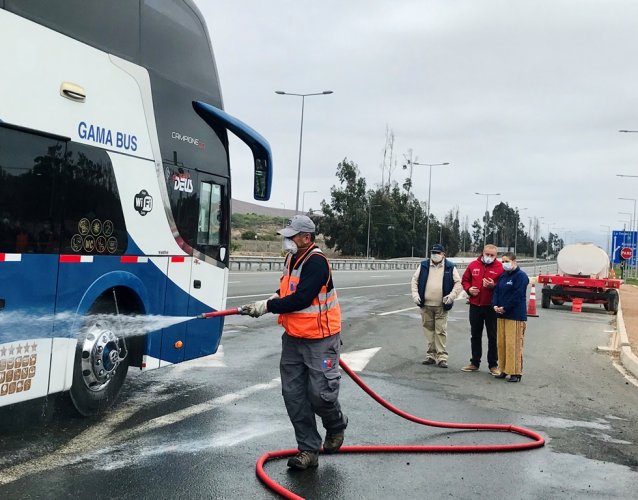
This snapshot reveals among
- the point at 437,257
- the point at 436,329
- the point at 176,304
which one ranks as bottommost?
the point at 436,329

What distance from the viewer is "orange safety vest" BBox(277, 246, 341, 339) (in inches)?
197

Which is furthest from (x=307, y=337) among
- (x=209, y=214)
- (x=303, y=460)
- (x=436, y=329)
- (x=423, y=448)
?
(x=436, y=329)

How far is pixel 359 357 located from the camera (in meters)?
10.5

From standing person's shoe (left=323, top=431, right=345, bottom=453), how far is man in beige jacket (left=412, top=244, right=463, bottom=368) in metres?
5.02

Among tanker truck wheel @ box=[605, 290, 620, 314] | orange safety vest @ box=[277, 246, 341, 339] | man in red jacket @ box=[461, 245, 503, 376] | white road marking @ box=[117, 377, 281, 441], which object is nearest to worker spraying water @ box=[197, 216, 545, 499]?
orange safety vest @ box=[277, 246, 341, 339]

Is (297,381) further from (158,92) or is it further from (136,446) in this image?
(158,92)

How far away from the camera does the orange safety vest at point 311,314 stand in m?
5.01

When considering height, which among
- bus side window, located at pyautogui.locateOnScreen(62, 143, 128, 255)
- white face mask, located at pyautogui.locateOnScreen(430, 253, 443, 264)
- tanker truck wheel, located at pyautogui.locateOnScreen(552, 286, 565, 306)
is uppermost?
bus side window, located at pyautogui.locateOnScreen(62, 143, 128, 255)

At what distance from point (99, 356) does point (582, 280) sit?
20.7 m

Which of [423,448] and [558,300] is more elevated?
[558,300]


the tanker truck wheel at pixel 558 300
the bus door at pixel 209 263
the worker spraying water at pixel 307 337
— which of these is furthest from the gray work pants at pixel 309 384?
the tanker truck wheel at pixel 558 300

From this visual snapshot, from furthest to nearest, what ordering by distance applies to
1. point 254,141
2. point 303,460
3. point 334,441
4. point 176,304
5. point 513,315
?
1. point 513,315
2. point 254,141
3. point 176,304
4. point 334,441
5. point 303,460

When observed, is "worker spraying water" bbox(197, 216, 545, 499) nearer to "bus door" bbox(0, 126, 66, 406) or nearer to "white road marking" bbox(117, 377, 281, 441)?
"white road marking" bbox(117, 377, 281, 441)

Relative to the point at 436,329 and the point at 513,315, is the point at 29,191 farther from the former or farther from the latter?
the point at 436,329
